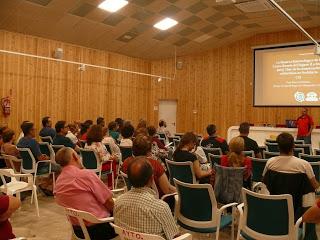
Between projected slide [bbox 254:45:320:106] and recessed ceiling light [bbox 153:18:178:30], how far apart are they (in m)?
3.66

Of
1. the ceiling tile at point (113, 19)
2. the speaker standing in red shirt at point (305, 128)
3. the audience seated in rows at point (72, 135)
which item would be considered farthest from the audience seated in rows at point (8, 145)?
the speaker standing in red shirt at point (305, 128)

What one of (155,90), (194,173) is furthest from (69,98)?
(194,173)

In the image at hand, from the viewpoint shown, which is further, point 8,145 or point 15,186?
point 8,145

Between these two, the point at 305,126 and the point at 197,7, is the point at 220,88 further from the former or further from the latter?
the point at 197,7

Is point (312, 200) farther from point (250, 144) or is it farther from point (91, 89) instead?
point (91, 89)

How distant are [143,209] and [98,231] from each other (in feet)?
2.77

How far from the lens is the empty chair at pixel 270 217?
277cm

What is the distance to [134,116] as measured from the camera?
50.4 feet

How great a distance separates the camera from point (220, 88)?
564 inches

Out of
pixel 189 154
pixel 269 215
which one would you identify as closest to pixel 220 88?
pixel 189 154

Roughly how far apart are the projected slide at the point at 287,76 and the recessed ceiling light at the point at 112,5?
588 centimetres

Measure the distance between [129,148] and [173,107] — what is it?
9908mm

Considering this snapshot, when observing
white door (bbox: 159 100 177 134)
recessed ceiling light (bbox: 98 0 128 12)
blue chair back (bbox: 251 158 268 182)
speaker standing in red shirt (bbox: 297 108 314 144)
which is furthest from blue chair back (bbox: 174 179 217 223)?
white door (bbox: 159 100 177 134)

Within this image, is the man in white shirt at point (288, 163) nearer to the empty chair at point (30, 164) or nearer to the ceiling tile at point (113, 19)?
the empty chair at point (30, 164)
